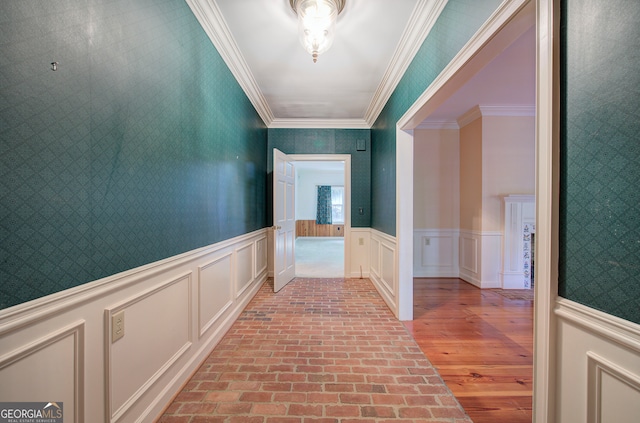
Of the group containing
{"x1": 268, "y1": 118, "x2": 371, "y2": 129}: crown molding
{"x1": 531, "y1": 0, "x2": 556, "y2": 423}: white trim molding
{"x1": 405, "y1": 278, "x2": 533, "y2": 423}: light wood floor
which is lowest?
{"x1": 405, "y1": 278, "x2": 533, "y2": 423}: light wood floor

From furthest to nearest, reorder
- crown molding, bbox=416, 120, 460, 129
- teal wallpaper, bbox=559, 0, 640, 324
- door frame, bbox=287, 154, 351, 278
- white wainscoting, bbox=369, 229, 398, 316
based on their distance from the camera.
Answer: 1. door frame, bbox=287, 154, 351, 278
2. crown molding, bbox=416, 120, 460, 129
3. white wainscoting, bbox=369, 229, 398, 316
4. teal wallpaper, bbox=559, 0, 640, 324

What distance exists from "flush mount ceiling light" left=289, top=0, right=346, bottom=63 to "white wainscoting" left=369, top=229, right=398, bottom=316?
2106 mm

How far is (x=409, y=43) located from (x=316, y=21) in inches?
36.1

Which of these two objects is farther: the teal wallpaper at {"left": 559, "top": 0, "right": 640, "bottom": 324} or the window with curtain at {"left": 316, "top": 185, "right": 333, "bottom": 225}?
the window with curtain at {"left": 316, "top": 185, "right": 333, "bottom": 225}

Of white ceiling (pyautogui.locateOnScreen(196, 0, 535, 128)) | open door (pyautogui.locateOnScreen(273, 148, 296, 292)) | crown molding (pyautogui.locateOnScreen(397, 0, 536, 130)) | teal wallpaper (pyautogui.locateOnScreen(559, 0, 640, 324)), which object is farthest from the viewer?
open door (pyautogui.locateOnScreen(273, 148, 296, 292))

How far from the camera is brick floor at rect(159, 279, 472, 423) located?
58.3 inches

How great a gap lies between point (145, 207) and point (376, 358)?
1.97m

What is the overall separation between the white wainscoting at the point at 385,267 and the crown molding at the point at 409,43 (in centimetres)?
183

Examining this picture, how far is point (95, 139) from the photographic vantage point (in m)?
1.04

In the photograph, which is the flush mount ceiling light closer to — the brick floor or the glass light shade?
the glass light shade

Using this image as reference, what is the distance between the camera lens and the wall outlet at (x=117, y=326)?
3.76 feet

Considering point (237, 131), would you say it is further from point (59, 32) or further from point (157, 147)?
point (59, 32)

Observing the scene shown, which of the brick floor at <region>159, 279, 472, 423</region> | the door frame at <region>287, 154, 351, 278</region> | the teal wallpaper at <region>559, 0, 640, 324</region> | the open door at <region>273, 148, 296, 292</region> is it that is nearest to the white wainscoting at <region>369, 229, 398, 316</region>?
the brick floor at <region>159, 279, 472, 423</region>

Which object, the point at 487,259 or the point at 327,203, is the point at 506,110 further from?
the point at 327,203
